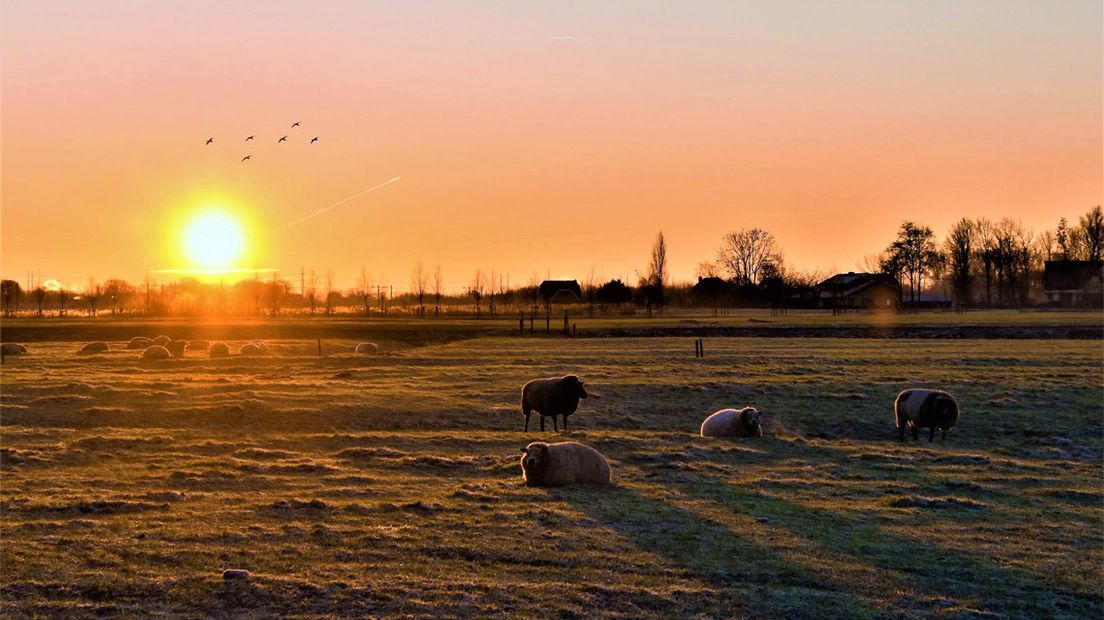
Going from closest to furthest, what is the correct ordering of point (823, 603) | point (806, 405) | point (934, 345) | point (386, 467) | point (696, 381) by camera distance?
point (823, 603) < point (386, 467) < point (806, 405) < point (696, 381) < point (934, 345)

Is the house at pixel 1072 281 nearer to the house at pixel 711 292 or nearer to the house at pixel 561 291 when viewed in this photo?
the house at pixel 711 292

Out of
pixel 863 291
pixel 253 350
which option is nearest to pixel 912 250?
pixel 863 291

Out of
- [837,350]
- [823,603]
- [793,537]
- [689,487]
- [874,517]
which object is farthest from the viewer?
[837,350]

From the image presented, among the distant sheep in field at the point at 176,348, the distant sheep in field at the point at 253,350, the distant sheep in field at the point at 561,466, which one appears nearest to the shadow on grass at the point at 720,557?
the distant sheep in field at the point at 561,466

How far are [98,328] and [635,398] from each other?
226 ft

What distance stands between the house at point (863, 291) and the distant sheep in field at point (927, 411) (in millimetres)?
122751

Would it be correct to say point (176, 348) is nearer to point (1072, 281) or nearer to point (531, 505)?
point (531, 505)

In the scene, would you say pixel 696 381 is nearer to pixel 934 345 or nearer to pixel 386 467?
pixel 386 467

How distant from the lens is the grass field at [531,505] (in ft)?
39.9

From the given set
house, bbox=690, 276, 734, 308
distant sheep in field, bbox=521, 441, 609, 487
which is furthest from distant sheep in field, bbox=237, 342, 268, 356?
house, bbox=690, 276, 734, 308

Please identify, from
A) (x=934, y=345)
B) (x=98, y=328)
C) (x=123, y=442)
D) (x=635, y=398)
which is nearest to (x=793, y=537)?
(x=123, y=442)

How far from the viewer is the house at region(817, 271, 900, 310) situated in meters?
150

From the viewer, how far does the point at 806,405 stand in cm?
3206

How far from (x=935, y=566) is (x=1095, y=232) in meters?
165
